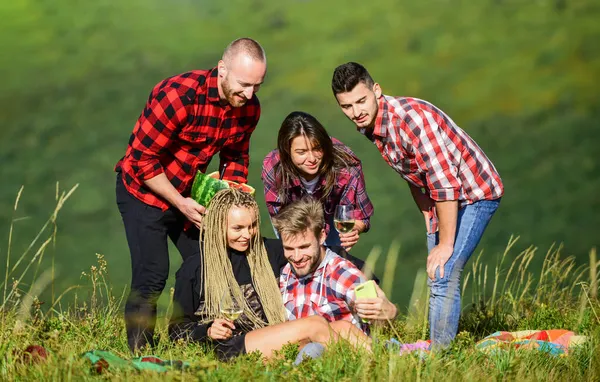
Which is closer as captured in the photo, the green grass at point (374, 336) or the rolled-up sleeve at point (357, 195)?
the green grass at point (374, 336)

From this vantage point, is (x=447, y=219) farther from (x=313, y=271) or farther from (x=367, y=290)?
(x=313, y=271)

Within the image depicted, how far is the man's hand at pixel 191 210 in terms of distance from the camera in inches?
178

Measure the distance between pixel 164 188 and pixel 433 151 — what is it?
153 centimetres

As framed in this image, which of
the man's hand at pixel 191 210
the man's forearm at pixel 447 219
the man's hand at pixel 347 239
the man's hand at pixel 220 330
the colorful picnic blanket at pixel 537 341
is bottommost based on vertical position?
the colorful picnic blanket at pixel 537 341

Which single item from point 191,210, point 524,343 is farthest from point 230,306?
point 524,343

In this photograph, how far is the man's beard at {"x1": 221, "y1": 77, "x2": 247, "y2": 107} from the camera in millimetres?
4410

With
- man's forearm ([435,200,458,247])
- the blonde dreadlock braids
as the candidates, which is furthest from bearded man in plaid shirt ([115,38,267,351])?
man's forearm ([435,200,458,247])

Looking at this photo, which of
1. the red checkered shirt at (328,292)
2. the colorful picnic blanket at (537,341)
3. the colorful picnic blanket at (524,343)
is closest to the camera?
the colorful picnic blanket at (524,343)

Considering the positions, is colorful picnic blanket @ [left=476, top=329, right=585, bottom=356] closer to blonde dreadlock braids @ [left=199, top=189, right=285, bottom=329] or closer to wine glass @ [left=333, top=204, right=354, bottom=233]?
wine glass @ [left=333, top=204, right=354, bottom=233]

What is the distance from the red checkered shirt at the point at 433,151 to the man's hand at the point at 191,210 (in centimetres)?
107

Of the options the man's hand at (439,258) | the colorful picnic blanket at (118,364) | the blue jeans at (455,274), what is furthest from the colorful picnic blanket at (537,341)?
the colorful picnic blanket at (118,364)

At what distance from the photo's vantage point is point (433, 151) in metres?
4.10

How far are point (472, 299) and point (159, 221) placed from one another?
2471mm

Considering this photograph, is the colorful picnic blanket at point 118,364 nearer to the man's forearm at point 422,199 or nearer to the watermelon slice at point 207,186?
the watermelon slice at point 207,186
